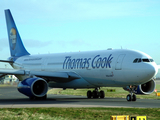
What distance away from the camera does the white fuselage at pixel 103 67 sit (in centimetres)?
2222

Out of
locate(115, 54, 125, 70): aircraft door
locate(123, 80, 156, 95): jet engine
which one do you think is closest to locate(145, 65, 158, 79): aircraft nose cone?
locate(115, 54, 125, 70): aircraft door

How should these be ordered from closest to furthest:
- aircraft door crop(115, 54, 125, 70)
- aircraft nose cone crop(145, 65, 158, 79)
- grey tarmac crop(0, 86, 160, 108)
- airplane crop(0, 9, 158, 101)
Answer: grey tarmac crop(0, 86, 160, 108) → aircraft nose cone crop(145, 65, 158, 79) → airplane crop(0, 9, 158, 101) → aircraft door crop(115, 54, 125, 70)

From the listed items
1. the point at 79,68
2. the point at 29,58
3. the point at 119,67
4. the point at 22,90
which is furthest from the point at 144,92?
the point at 29,58

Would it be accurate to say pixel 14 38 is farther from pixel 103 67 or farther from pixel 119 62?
pixel 119 62

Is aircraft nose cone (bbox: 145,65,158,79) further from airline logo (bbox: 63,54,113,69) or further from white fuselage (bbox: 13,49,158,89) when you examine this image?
airline logo (bbox: 63,54,113,69)

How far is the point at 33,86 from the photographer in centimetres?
2677

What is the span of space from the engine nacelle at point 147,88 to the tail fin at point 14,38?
15557 mm

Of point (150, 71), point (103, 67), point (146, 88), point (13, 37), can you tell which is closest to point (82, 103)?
point (103, 67)

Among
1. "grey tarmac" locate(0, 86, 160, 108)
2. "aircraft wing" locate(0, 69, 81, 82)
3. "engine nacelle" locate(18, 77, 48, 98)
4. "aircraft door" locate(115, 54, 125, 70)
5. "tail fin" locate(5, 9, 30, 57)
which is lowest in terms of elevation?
"grey tarmac" locate(0, 86, 160, 108)

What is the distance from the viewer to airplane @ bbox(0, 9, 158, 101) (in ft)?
73.9

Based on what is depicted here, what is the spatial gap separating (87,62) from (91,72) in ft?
3.67

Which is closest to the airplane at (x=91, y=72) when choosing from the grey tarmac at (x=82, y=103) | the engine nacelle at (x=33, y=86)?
the engine nacelle at (x=33, y=86)

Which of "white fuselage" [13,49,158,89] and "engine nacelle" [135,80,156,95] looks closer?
"white fuselage" [13,49,158,89]

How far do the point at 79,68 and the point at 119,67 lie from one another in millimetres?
4633
